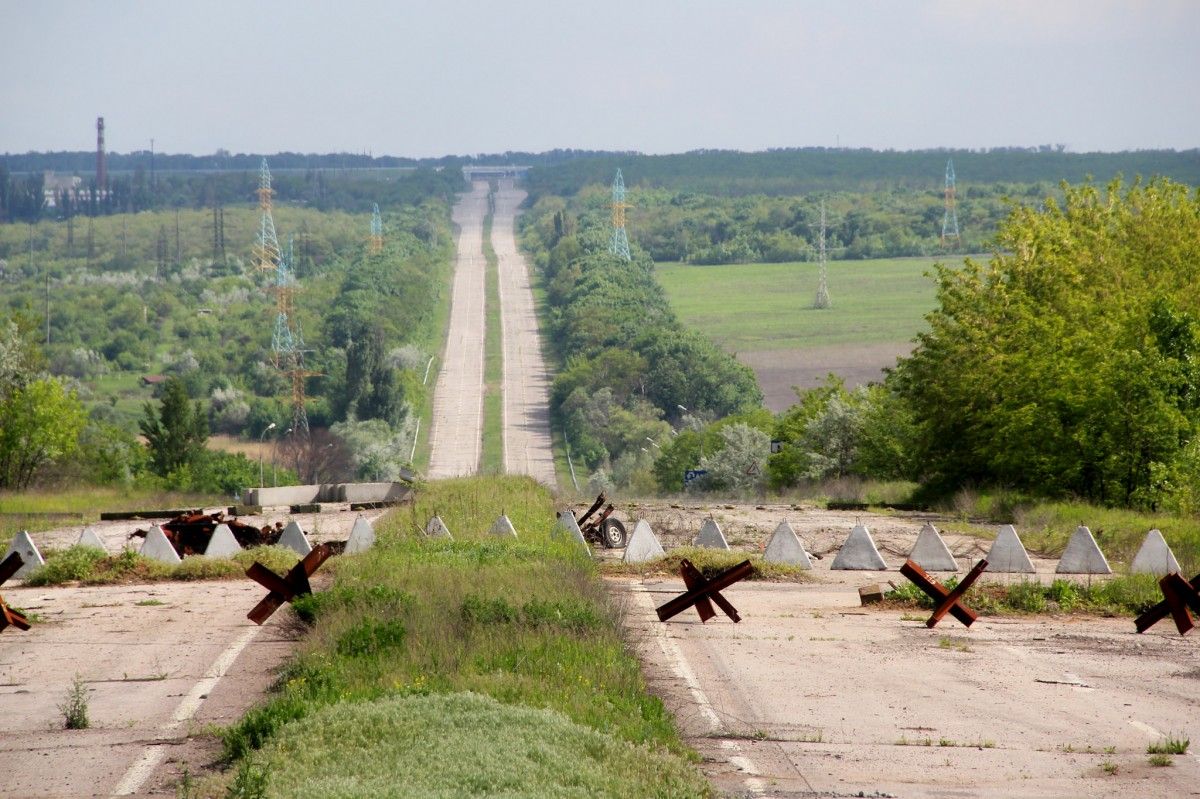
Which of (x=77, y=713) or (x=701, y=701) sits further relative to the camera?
(x=701, y=701)

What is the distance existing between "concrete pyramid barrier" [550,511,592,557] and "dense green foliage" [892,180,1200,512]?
45.6 feet

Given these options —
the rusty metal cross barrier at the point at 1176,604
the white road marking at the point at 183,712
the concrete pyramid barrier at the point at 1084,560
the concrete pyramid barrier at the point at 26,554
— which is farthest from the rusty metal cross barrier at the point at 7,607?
the concrete pyramid barrier at the point at 1084,560

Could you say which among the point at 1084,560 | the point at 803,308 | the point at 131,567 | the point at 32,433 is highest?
the point at 1084,560

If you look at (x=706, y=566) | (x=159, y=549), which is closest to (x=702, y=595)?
(x=706, y=566)

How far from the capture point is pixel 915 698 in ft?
48.9

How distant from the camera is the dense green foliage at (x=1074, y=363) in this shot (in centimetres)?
3591

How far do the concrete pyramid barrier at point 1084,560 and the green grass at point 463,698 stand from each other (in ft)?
25.4

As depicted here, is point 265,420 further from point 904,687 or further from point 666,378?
point 904,687

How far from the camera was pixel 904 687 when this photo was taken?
1541 cm

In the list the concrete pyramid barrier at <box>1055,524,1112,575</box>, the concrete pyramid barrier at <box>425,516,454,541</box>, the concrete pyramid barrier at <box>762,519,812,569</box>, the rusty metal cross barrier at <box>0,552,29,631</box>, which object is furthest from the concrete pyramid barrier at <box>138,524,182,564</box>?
the concrete pyramid barrier at <box>1055,524,1112,575</box>

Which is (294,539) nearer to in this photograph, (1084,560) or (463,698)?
(1084,560)

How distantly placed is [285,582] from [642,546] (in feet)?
28.1

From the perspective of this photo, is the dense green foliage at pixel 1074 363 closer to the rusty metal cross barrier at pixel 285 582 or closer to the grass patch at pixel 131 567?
the grass patch at pixel 131 567

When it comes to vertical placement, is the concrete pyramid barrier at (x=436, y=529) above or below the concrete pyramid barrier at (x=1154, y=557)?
below
